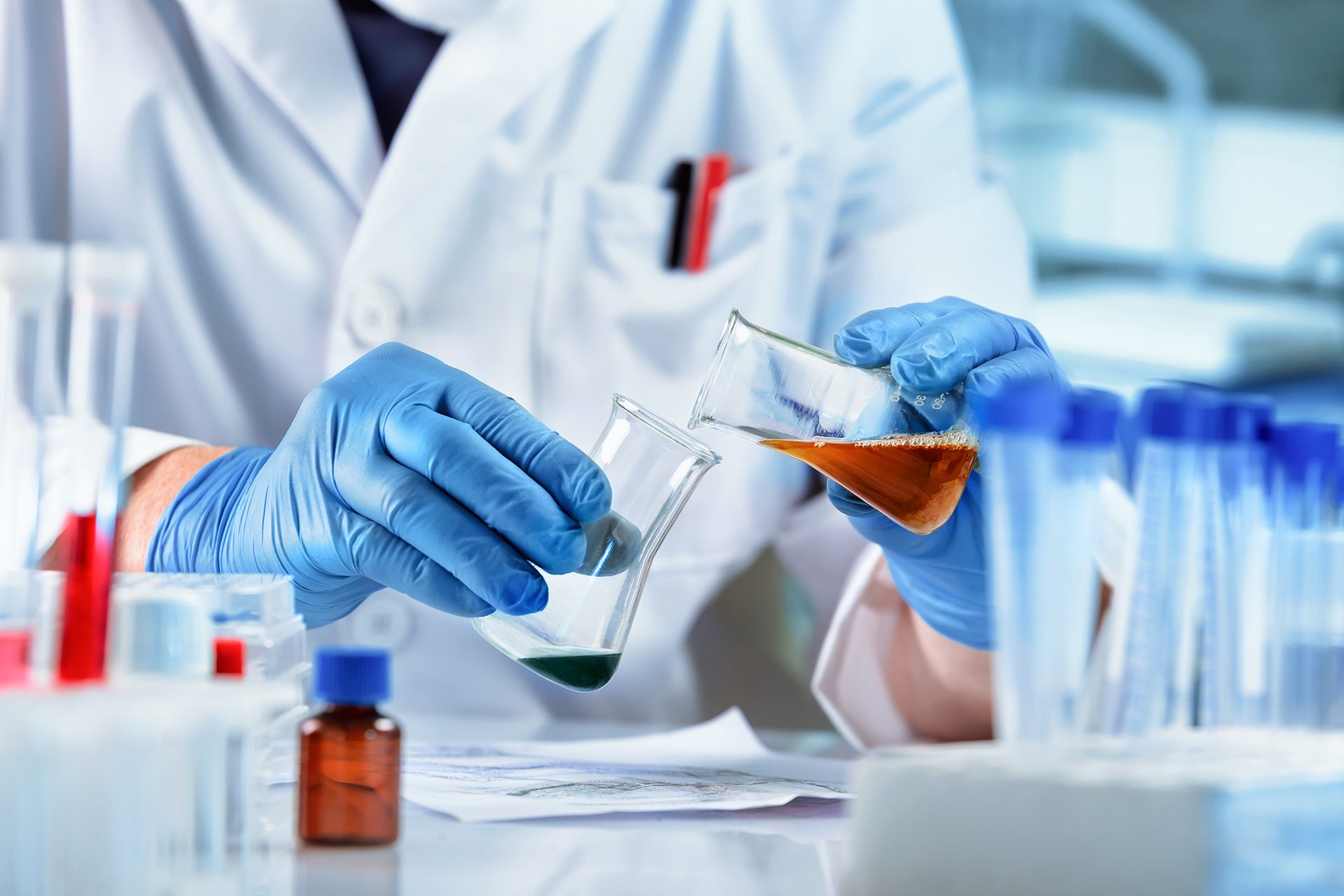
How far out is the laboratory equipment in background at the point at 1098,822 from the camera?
0.57 m

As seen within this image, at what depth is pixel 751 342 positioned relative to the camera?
0.97 metres

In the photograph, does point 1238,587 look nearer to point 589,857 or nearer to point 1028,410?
point 1028,410

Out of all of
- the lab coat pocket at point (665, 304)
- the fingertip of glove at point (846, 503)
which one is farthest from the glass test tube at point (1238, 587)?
the lab coat pocket at point (665, 304)

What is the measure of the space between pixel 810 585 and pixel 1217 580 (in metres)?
1.09

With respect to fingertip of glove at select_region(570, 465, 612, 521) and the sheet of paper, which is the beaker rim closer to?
fingertip of glove at select_region(570, 465, 612, 521)

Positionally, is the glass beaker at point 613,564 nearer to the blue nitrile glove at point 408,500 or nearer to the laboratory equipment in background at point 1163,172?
the blue nitrile glove at point 408,500

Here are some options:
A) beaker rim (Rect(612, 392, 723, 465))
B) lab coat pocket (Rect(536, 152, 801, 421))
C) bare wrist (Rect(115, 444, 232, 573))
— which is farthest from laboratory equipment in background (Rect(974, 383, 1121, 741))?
lab coat pocket (Rect(536, 152, 801, 421))

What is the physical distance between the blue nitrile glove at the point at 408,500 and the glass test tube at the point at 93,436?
0.37 metres

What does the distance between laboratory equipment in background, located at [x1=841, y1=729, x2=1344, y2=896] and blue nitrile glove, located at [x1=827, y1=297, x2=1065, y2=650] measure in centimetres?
42

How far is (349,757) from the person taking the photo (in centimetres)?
79

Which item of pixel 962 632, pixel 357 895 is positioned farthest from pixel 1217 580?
pixel 962 632

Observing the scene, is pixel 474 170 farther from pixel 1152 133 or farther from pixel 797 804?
pixel 1152 133

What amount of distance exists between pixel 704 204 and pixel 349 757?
3.44 feet

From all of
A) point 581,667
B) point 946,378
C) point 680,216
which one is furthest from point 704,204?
point 581,667
